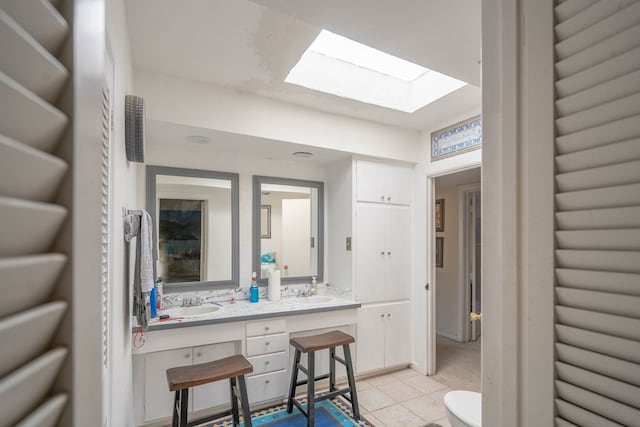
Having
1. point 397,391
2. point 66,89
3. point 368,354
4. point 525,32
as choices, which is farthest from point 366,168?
point 66,89

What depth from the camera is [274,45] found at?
175 cm

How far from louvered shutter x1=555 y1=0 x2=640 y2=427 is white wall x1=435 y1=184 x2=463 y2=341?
3822 millimetres

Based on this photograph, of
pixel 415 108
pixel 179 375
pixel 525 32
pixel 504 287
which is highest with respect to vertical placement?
pixel 415 108

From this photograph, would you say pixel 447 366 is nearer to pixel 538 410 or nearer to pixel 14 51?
pixel 538 410

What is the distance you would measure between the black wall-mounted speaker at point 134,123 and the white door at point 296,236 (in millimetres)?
1758

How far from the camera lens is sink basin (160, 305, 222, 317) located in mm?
2475

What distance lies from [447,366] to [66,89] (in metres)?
3.83

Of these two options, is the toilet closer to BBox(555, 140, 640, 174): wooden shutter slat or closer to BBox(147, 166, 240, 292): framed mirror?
BBox(555, 140, 640, 174): wooden shutter slat

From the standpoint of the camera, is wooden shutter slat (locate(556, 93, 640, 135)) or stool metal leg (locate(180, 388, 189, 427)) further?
stool metal leg (locate(180, 388, 189, 427))

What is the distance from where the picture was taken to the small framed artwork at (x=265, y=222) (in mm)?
3002

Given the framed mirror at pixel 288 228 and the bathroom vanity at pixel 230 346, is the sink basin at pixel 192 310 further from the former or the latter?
the framed mirror at pixel 288 228

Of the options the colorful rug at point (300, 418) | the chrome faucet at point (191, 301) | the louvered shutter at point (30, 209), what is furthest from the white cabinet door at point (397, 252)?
the louvered shutter at point (30, 209)

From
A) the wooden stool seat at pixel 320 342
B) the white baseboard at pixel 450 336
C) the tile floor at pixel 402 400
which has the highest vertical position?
the wooden stool seat at pixel 320 342

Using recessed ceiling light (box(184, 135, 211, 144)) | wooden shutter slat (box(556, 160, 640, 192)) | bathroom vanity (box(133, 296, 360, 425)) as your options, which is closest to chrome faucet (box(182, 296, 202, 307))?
bathroom vanity (box(133, 296, 360, 425))
